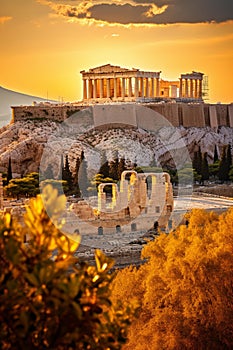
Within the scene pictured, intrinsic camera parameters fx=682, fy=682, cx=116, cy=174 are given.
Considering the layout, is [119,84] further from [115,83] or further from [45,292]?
[45,292]

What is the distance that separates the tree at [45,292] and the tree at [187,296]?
4735 millimetres

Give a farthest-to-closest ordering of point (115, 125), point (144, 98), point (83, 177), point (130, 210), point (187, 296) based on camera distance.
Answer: point (144, 98), point (115, 125), point (83, 177), point (130, 210), point (187, 296)

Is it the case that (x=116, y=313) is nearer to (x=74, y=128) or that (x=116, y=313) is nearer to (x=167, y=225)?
(x=167, y=225)

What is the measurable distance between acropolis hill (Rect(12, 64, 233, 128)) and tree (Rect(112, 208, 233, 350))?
72.8ft

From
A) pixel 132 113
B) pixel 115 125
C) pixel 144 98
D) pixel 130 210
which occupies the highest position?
pixel 144 98

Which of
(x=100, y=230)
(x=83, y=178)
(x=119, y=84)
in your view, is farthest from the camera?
(x=119, y=84)

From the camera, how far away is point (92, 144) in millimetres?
28828

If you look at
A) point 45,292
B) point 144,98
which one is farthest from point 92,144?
point 45,292

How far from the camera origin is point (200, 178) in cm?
2478

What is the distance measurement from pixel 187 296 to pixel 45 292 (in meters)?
5.41

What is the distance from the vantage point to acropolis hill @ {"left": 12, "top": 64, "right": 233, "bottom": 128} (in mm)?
30453

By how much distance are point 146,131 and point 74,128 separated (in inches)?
130

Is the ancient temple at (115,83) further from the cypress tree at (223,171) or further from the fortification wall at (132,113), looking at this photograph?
the cypress tree at (223,171)

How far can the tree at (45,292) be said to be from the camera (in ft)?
8.50
